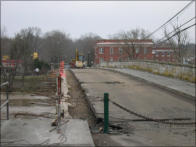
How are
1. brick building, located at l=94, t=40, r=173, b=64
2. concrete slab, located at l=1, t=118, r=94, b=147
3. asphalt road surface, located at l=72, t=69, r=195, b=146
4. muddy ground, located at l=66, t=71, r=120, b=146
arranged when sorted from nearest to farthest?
concrete slab, located at l=1, t=118, r=94, b=147 < muddy ground, located at l=66, t=71, r=120, b=146 < asphalt road surface, located at l=72, t=69, r=195, b=146 < brick building, located at l=94, t=40, r=173, b=64

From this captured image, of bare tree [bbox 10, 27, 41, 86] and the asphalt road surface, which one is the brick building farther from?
the asphalt road surface

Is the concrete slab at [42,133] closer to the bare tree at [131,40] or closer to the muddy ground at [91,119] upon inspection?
the muddy ground at [91,119]

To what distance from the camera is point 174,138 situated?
593cm

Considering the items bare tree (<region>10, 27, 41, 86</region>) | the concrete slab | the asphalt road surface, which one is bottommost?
the asphalt road surface

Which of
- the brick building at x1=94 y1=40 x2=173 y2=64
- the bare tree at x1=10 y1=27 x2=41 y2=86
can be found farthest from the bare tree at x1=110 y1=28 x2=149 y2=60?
the bare tree at x1=10 y1=27 x2=41 y2=86

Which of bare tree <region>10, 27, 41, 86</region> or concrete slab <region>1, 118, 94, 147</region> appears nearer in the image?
concrete slab <region>1, 118, 94, 147</region>

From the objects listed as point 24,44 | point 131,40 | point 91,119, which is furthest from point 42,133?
point 131,40

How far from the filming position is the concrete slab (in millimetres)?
4984

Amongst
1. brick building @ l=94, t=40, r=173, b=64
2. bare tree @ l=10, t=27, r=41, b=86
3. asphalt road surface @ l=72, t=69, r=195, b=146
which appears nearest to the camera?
asphalt road surface @ l=72, t=69, r=195, b=146

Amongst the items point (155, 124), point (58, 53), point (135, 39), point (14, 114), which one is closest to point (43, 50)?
point (58, 53)

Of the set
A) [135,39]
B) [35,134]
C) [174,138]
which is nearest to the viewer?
[35,134]

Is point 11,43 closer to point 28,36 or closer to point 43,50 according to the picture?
point 43,50

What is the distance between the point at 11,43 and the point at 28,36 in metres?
5.26

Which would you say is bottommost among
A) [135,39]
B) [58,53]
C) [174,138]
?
[174,138]
